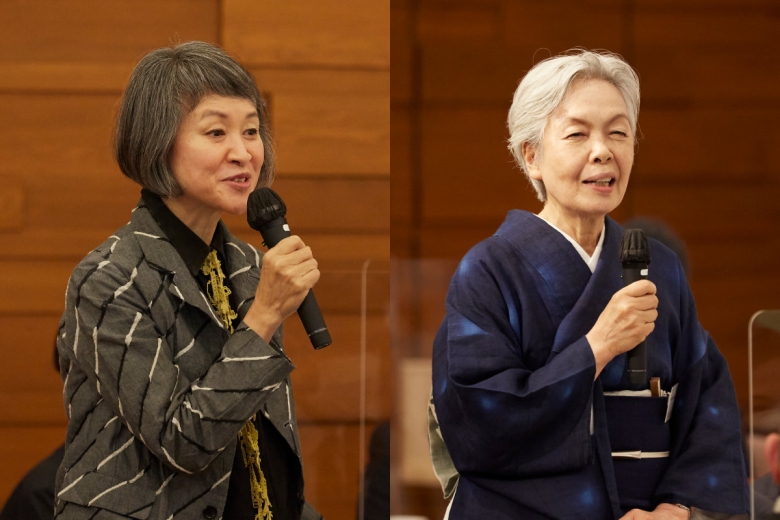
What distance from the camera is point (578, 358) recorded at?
52.6 inches

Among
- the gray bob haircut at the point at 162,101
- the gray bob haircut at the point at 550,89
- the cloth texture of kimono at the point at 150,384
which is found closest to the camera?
the cloth texture of kimono at the point at 150,384

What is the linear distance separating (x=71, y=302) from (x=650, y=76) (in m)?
0.96

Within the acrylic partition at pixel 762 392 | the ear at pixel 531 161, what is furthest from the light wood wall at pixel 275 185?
the acrylic partition at pixel 762 392

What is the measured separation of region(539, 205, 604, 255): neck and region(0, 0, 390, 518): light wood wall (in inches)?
16.8

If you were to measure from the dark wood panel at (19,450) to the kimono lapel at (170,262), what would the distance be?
0.60m

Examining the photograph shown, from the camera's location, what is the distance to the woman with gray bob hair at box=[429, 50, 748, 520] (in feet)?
4.45

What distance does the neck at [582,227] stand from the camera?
1.43 meters

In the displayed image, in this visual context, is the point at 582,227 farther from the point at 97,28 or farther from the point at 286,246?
the point at 97,28

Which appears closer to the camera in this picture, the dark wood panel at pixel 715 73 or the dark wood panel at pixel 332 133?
the dark wood panel at pixel 715 73

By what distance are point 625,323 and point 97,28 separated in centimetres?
107

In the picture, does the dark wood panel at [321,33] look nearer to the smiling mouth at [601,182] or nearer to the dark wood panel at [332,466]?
the smiling mouth at [601,182]

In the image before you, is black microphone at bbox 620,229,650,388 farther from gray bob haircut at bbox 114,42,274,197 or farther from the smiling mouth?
gray bob haircut at bbox 114,42,274,197

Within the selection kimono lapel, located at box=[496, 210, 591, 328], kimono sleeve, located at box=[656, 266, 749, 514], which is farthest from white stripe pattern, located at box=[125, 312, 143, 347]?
kimono sleeve, located at box=[656, 266, 749, 514]

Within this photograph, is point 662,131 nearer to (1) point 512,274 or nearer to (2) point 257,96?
(1) point 512,274
